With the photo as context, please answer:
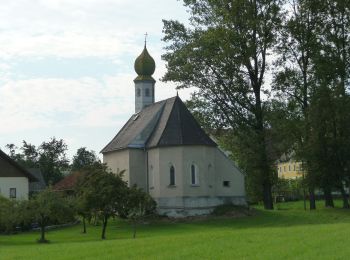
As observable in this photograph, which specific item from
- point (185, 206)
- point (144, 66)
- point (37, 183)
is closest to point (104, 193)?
point (185, 206)

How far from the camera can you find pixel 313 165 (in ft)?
152

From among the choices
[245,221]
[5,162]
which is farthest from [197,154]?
[5,162]

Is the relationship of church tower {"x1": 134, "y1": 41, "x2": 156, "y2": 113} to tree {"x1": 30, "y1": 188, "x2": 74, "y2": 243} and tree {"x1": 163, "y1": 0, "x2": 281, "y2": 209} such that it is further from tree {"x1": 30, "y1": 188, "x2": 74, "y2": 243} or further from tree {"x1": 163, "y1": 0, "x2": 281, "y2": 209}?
tree {"x1": 30, "y1": 188, "x2": 74, "y2": 243}

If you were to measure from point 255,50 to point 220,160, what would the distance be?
32.7 ft

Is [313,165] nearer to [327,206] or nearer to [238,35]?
[327,206]

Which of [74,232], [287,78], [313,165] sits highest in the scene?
[287,78]

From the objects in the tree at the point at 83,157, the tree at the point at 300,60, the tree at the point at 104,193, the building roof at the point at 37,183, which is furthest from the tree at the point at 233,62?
the tree at the point at 83,157

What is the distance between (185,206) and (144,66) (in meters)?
26.4

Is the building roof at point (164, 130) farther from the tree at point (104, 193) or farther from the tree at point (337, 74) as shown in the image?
the tree at point (104, 193)

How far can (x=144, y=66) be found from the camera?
70.0m

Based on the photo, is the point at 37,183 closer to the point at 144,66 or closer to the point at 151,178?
the point at 144,66

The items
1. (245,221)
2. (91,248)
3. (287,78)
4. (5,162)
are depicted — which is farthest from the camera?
(5,162)

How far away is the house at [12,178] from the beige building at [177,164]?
33.3ft

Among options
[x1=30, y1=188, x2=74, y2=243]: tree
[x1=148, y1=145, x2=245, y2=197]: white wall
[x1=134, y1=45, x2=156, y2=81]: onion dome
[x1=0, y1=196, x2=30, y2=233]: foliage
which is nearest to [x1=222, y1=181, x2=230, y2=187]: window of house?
[x1=148, y1=145, x2=245, y2=197]: white wall
